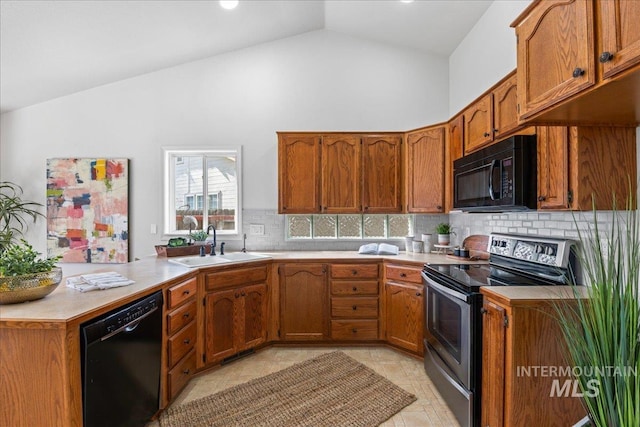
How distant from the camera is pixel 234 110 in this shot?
11.8ft

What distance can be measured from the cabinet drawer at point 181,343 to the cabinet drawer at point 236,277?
35 cm

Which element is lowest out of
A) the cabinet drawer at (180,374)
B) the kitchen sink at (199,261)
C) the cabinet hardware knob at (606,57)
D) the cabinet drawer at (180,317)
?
the cabinet drawer at (180,374)

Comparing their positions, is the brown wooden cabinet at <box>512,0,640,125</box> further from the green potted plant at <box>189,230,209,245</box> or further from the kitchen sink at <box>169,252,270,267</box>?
the green potted plant at <box>189,230,209,245</box>

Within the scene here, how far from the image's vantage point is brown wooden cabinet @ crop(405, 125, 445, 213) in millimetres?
3053

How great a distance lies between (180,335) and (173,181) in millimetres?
2075

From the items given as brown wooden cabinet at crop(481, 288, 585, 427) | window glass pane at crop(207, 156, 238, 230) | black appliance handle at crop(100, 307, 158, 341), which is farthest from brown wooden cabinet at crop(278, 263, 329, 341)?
brown wooden cabinet at crop(481, 288, 585, 427)

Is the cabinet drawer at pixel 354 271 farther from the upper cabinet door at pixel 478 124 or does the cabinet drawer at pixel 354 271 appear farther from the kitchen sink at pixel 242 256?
the upper cabinet door at pixel 478 124

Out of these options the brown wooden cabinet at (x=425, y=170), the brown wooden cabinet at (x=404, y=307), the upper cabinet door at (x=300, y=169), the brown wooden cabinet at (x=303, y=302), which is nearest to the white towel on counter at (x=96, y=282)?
the brown wooden cabinet at (x=303, y=302)

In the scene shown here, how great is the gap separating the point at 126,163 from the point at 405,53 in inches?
139

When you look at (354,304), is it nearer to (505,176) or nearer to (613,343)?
(505,176)

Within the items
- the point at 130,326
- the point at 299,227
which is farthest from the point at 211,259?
the point at 130,326

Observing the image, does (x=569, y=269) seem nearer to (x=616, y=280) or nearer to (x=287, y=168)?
(x=616, y=280)

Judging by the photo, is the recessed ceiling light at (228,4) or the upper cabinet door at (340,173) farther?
the upper cabinet door at (340,173)

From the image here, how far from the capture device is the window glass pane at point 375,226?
3652 mm
